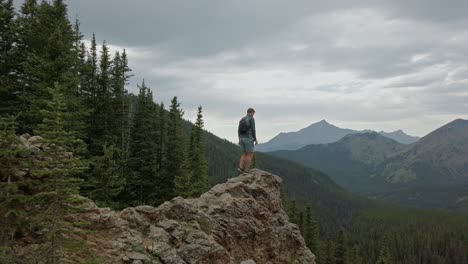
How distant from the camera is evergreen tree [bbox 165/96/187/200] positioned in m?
44.3

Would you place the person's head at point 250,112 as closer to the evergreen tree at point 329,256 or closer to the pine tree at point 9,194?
the pine tree at point 9,194

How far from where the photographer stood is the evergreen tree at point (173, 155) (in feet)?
145

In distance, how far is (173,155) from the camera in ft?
152

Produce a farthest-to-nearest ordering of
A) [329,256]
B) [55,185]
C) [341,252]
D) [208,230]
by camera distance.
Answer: [329,256], [341,252], [208,230], [55,185]

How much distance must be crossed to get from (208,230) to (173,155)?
29.7 meters

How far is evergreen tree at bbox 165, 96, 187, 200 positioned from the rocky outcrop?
22.0m

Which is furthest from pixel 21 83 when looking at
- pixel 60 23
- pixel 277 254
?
pixel 277 254

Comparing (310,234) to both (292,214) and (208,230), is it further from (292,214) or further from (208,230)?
(208,230)

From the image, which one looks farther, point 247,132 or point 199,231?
point 247,132

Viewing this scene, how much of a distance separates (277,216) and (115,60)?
32795 millimetres

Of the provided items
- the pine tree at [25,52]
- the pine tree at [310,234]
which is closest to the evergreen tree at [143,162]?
the pine tree at [25,52]

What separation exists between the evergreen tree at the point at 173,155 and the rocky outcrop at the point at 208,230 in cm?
2200

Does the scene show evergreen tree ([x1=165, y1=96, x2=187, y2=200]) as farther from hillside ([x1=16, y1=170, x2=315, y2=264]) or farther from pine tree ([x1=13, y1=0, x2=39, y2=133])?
hillside ([x1=16, y1=170, x2=315, y2=264])

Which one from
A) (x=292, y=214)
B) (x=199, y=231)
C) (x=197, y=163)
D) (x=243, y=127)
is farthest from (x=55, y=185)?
(x=292, y=214)
